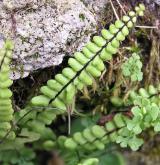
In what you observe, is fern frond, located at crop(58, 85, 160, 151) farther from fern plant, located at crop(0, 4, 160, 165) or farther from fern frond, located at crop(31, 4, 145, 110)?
fern frond, located at crop(31, 4, 145, 110)

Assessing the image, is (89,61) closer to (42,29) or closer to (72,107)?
(42,29)

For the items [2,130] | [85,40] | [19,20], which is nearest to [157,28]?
[85,40]

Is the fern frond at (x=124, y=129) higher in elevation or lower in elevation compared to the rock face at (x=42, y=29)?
lower

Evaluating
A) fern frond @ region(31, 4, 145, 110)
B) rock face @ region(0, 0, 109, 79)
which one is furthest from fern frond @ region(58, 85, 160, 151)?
rock face @ region(0, 0, 109, 79)

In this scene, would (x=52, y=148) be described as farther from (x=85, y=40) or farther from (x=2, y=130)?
(x=85, y=40)

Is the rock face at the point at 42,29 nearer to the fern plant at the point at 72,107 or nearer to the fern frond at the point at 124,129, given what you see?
the fern plant at the point at 72,107

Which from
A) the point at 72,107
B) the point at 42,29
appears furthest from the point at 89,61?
the point at 72,107

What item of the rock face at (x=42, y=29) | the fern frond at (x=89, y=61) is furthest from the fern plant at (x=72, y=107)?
the rock face at (x=42, y=29)
